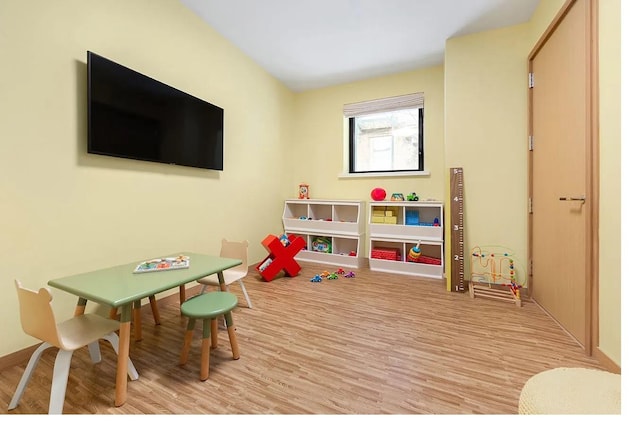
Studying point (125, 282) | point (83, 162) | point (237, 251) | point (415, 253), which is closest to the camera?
point (125, 282)

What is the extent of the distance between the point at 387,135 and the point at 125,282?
12.0 ft

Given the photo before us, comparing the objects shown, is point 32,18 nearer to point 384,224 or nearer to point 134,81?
point 134,81

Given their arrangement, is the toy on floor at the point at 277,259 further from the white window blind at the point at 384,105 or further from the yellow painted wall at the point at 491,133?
the white window blind at the point at 384,105

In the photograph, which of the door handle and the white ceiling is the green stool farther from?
the white ceiling

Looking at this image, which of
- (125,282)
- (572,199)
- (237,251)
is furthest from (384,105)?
(125,282)

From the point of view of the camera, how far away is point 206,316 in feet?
4.48

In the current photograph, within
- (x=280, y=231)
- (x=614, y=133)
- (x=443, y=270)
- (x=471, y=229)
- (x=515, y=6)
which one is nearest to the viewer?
(x=614, y=133)

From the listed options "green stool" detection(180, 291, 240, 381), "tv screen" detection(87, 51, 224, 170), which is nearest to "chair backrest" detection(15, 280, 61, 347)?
"green stool" detection(180, 291, 240, 381)

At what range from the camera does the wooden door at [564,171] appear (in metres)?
1.60

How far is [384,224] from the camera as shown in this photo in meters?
3.42

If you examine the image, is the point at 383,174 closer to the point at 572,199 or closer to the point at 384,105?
the point at 384,105

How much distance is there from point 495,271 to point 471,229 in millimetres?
511

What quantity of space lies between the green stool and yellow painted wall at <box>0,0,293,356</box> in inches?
38.0

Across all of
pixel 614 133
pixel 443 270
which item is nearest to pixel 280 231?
pixel 443 270
